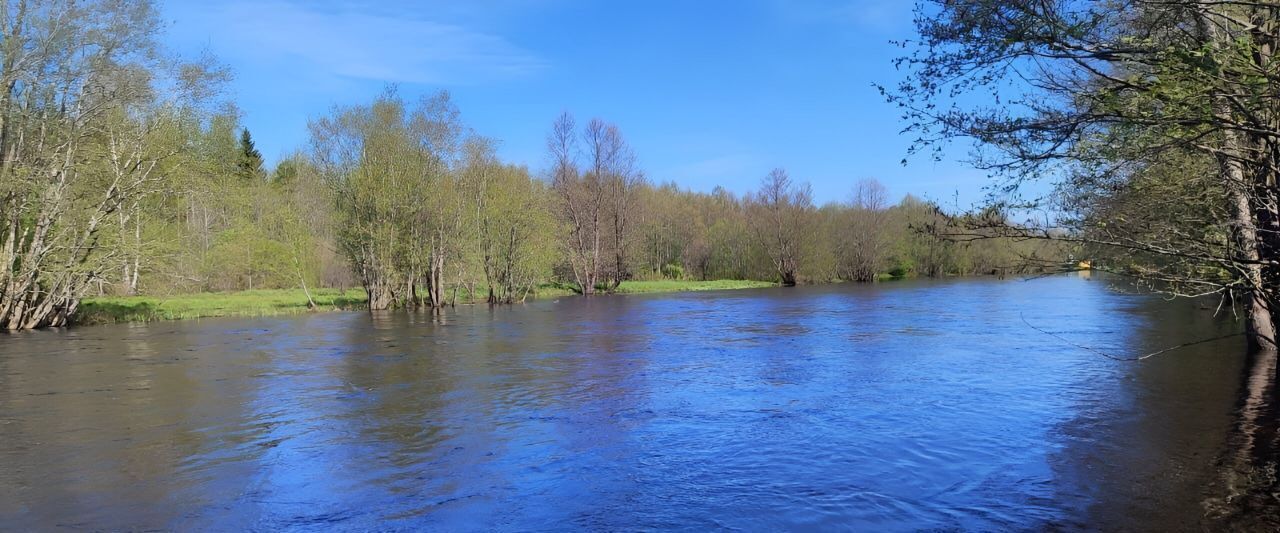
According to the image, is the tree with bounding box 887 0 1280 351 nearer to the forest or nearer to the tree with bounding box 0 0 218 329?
the forest

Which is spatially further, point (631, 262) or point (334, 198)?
point (631, 262)

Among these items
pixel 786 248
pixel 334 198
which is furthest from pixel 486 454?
pixel 786 248

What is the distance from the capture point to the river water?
700cm

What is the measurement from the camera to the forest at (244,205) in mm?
25156

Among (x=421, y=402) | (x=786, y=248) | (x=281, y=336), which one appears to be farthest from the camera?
(x=786, y=248)

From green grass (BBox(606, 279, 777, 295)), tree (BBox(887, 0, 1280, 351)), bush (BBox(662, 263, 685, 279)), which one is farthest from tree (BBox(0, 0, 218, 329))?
bush (BBox(662, 263, 685, 279))

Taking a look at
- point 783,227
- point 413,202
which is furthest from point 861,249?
point 413,202

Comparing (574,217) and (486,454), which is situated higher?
(574,217)

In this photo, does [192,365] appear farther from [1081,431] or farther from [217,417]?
[1081,431]

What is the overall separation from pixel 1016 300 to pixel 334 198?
1357 inches

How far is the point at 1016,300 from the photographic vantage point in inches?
1496

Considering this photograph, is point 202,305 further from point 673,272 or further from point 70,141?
point 673,272

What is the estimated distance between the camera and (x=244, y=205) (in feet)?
122

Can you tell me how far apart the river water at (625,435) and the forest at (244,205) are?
2.48m
